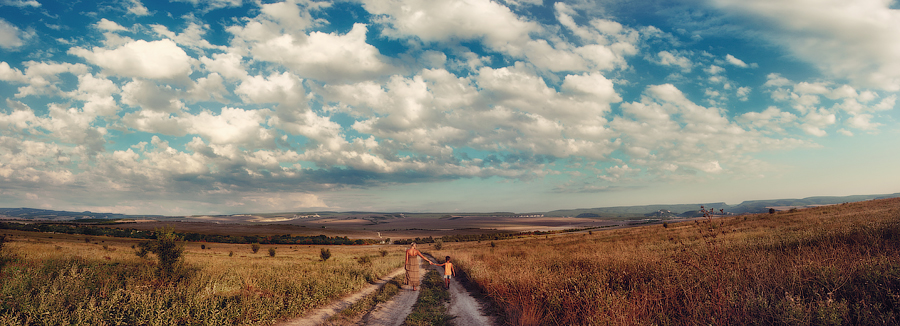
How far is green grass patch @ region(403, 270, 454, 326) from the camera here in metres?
10.0

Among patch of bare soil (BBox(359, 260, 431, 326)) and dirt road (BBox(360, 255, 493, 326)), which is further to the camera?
patch of bare soil (BBox(359, 260, 431, 326))

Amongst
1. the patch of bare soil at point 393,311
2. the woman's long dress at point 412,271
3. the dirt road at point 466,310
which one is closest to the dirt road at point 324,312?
the patch of bare soil at point 393,311

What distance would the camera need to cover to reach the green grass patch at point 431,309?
32.9 feet

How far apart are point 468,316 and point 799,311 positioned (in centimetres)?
762

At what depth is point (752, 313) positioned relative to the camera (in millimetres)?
5500

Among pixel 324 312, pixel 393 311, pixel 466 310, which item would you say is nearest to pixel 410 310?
pixel 393 311

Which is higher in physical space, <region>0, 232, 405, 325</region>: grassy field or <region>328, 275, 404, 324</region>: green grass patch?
<region>0, 232, 405, 325</region>: grassy field

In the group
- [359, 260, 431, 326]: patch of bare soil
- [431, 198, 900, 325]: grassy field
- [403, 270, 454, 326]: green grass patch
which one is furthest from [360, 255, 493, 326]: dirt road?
[431, 198, 900, 325]: grassy field

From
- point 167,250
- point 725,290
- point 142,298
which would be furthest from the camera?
point 167,250

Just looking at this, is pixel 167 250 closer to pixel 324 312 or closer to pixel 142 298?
pixel 142 298

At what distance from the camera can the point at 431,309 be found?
1189 cm

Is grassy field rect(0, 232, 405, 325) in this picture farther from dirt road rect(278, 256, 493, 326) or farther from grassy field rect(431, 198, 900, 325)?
grassy field rect(431, 198, 900, 325)

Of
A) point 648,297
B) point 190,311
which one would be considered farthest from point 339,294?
point 648,297

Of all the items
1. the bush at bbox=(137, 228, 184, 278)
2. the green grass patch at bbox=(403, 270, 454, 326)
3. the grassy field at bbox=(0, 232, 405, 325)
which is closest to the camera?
the grassy field at bbox=(0, 232, 405, 325)
